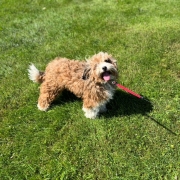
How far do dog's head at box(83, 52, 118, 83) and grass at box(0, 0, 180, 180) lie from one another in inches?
41.8

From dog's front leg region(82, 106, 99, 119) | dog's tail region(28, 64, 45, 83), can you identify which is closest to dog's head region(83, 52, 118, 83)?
dog's front leg region(82, 106, 99, 119)

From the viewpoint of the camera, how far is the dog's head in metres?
4.40

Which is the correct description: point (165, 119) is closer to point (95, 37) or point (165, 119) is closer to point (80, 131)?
point (80, 131)

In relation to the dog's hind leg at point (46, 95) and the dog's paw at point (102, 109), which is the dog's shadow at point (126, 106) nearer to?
the dog's paw at point (102, 109)

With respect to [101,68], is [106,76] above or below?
below

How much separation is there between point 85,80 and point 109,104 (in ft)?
3.32

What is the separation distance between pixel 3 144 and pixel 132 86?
9.85 feet

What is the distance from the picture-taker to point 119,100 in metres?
5.69

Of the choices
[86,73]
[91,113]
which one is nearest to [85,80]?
[86,73]

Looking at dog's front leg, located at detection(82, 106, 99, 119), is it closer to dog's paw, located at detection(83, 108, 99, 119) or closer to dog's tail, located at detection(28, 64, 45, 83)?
dog's paw, located at detection(83, 108, 99, 119)

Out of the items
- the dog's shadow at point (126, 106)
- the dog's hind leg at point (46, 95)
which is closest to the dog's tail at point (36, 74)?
the dog's hind leg at point (46, 95)

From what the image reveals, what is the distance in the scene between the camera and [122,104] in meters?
5.60

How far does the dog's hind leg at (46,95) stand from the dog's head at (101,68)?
0.90 m

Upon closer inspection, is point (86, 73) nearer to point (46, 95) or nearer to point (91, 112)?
point (91, 112)
